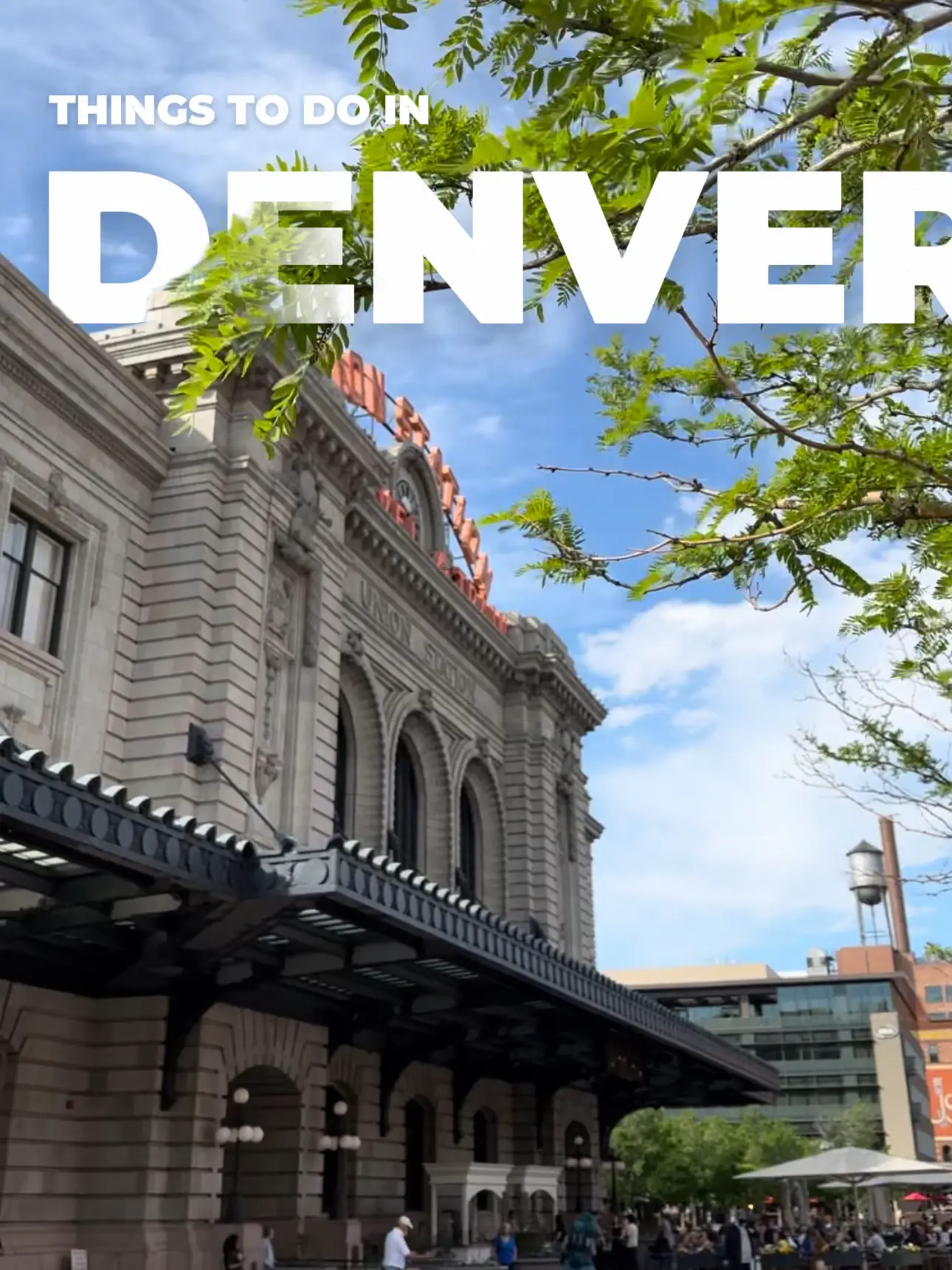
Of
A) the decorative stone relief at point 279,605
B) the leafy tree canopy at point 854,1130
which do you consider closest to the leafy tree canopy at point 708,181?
the decorative stone relief at point 279,605

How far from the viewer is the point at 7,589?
21.7 meters

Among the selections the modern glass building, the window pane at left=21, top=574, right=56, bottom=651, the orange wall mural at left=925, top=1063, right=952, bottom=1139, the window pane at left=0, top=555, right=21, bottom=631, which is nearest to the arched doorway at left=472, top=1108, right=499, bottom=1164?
the window pane at left=21, top=574, right=56, bottom=651

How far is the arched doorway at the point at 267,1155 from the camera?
2291cm

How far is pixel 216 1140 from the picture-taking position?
20.5 m

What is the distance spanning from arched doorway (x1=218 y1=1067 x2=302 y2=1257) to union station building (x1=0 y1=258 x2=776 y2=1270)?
5 cm

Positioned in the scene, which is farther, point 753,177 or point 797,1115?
point 797,1115

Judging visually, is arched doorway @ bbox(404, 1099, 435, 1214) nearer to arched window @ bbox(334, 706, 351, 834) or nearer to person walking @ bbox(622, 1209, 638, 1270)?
person walking @ bbox(622, 1209, 638, 1270)

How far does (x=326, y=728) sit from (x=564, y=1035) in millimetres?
9583

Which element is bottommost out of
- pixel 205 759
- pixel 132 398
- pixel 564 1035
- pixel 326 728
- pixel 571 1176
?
pixel 571 1176

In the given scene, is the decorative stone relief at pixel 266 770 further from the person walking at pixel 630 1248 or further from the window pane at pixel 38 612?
the person walking at pixel 630 1248

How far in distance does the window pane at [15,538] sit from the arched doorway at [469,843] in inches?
786

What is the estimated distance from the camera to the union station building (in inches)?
687

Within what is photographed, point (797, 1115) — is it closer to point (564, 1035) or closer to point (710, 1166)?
point (710, 1166)

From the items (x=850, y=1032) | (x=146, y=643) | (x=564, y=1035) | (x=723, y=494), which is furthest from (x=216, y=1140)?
(x=850, y=1032)
